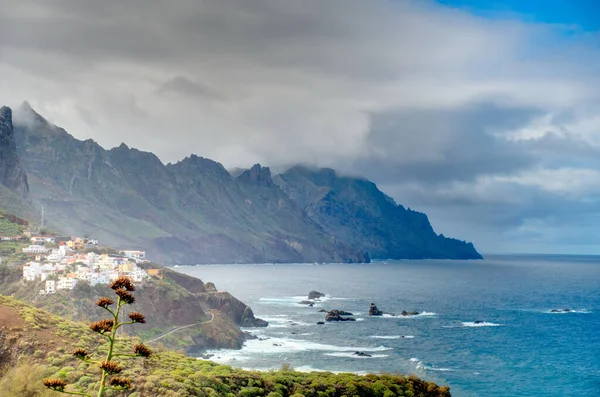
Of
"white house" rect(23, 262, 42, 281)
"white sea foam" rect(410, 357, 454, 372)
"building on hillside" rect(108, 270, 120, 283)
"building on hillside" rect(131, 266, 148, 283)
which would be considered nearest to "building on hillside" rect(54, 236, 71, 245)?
"building on hillside" rect(131, 266, 148, 283)

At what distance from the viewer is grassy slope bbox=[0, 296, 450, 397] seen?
41281mm

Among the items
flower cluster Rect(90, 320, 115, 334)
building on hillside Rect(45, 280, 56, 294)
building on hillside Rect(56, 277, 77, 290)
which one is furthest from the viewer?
building on hillside Rect(56, 277, 77, 290)

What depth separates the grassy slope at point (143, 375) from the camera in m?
41.3

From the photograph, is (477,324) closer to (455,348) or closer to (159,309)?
(455,348)

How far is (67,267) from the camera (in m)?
123

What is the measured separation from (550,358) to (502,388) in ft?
96.4

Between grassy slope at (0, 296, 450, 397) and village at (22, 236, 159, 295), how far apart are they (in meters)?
48.5

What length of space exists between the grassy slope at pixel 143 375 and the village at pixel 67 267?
159 ft

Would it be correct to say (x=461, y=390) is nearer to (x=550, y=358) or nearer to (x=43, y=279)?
(x=550, y=358)

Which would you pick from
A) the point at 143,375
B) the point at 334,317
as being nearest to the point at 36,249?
the point at 334,317

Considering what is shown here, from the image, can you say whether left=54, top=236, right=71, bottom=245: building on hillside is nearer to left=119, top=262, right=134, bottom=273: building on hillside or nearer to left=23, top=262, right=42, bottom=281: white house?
left=119, top=262, right=134, bottom=273: building on hillside

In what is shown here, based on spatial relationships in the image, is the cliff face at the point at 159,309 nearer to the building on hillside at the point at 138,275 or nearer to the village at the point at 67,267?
the village at the point at 67,267

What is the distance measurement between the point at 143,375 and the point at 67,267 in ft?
288

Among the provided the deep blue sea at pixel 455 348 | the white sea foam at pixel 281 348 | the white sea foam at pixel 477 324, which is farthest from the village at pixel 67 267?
the white sea foam at pixel 477 324
